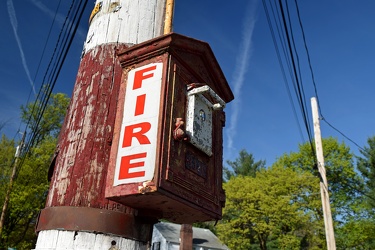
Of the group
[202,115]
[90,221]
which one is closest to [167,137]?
[202,115]

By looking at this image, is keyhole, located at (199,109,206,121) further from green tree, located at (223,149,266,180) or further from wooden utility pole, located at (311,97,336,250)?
green tree, located at (223,149,266,180)

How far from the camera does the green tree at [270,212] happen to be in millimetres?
25969

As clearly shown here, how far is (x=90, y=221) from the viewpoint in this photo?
77.2 inches

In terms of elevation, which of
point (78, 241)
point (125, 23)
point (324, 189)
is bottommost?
point (78, 241)

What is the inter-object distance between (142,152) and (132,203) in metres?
0.32

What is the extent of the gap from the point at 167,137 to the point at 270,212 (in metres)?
25.9

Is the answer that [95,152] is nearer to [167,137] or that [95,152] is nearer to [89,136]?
[89,136]

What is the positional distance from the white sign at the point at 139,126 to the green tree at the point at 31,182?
14.5 meters

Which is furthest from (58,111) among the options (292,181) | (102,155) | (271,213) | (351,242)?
(351,242)

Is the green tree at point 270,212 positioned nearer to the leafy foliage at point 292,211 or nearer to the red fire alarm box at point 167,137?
the leafy foliage at point 292,211

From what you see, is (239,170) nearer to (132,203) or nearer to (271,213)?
(271,213)

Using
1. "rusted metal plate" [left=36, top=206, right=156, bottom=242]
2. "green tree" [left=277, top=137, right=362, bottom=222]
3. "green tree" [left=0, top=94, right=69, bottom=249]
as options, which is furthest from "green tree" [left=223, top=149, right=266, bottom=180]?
"rusted metal plate" [left=36, top=206, right=156, bottom=242]

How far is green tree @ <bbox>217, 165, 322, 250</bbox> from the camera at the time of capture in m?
26.0

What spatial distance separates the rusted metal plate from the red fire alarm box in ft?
0.37
